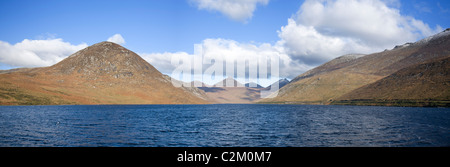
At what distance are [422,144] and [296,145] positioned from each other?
17.9 m

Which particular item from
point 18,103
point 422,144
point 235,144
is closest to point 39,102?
point 18,103

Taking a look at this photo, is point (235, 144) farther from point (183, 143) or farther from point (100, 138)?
point (100, 138)

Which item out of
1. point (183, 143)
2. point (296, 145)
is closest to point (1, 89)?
point (183, 143)

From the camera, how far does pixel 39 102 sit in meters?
197

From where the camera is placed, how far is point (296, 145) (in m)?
38.9

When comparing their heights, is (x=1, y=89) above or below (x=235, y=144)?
above
